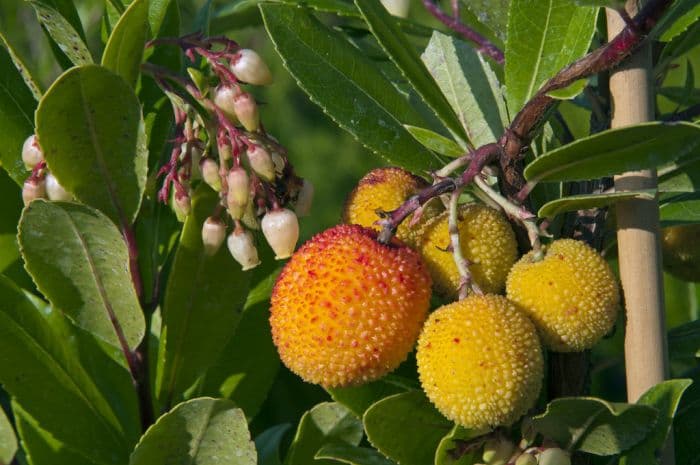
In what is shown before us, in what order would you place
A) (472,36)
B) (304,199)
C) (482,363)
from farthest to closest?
(472,36), (304,199), (482,363)

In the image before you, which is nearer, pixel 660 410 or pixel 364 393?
pixel 660 410

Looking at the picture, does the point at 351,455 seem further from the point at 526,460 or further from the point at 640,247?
the point at 640,247

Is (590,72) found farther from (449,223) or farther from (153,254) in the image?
(153,254)

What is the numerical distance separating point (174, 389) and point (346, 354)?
364 mm

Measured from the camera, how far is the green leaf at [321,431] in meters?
1.03

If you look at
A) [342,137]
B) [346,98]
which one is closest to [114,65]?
[346,98]

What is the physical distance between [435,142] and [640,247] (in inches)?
8.4

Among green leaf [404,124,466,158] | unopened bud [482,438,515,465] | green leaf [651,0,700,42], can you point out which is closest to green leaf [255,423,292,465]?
unopened bud [482,438,515,465]

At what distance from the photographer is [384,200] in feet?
3.04

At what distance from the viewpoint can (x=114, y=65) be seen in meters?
0.95

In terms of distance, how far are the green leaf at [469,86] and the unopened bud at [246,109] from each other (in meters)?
0.24

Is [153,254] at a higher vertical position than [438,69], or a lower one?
lower

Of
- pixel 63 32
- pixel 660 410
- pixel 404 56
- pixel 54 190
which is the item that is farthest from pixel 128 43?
pixel 660 410

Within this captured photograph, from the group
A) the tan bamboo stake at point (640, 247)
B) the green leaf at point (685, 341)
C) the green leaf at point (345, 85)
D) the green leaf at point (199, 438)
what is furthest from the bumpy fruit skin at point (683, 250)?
the green leaf at point (199, 438)
